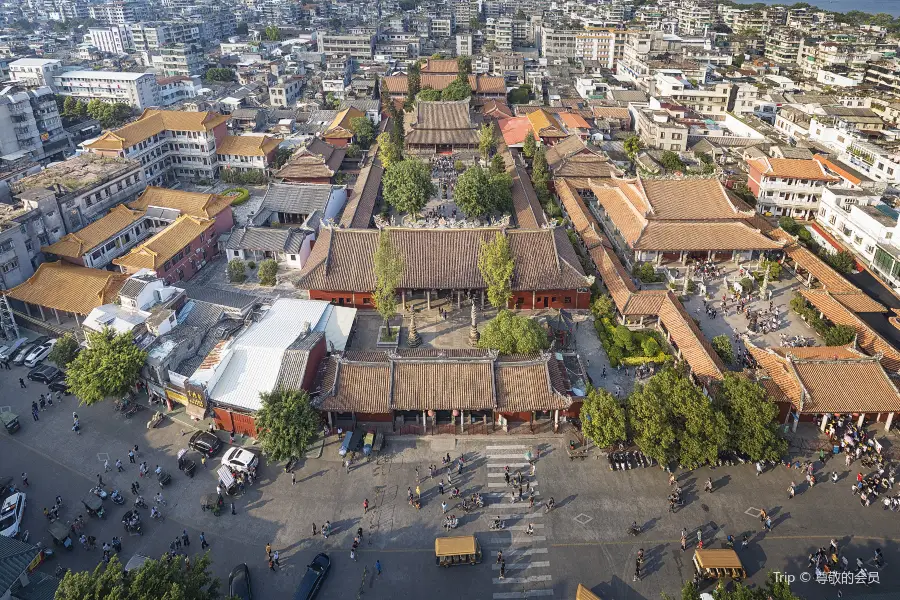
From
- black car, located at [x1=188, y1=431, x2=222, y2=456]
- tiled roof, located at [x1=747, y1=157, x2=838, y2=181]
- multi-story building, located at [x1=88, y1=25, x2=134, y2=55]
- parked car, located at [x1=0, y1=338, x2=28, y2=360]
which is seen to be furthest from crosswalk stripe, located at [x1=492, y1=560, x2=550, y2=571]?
multi-story building, located at [x1=88, y1=25, x2=134, y2=55]

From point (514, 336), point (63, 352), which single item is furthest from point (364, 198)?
point (63, 352)

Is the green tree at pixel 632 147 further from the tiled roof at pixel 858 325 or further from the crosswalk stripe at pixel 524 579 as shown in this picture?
the crosswalk stripe at pixel 524 579

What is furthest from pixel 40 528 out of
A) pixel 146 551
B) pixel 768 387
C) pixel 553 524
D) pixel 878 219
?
pixel 878 219

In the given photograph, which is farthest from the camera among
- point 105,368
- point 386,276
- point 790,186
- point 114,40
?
point 114,40

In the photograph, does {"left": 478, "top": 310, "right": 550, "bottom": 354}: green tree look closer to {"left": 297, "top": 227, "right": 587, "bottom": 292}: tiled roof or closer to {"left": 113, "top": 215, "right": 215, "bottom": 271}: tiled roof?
{"left": 297, "top": 227, "right": 587, "bottom": 292}: tiled roof

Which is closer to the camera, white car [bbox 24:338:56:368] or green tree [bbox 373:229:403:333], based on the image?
white car [bbox 24:338:56:368]

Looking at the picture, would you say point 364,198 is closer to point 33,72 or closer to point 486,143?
point 486,143

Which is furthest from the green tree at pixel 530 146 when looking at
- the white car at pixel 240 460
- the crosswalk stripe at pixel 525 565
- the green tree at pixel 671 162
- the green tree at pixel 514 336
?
the crosswalk stripe at pixel 525 565

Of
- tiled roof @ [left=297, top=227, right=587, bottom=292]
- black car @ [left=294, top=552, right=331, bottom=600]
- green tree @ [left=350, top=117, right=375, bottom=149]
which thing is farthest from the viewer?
green tree @ [left=350, top=117, right=375, bottom=149]
